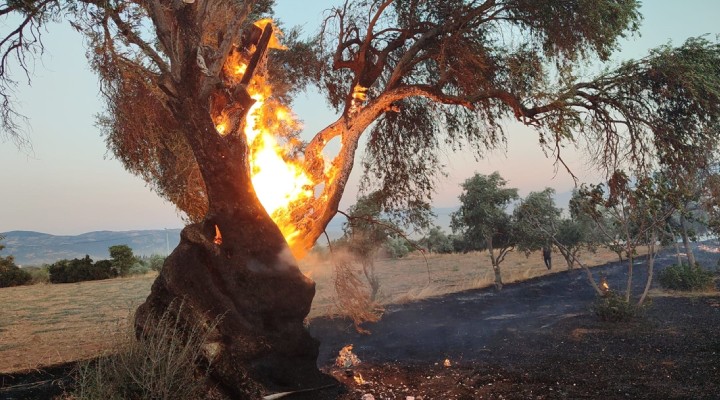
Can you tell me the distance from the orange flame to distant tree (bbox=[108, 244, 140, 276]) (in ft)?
115

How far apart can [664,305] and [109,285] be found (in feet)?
109

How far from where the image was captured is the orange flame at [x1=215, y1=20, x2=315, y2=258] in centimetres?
1006

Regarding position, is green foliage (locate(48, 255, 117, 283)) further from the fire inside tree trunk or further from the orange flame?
the fire inside tree trunk

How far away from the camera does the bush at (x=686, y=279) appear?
2056 cm

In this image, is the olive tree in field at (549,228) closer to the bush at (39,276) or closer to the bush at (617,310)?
the bush at (617,310)

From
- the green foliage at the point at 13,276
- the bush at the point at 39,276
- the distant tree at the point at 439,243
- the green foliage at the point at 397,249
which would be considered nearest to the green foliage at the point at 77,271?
the bush at the point at 39,276

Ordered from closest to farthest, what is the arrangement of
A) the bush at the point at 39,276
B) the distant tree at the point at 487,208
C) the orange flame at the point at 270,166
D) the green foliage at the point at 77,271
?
the orange flame at the point at 270,166
the distant tree at the point at 487,208
the green foliage at the point at 77,271
the bush at the point at 39,276

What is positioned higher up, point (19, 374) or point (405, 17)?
point (405, 17)

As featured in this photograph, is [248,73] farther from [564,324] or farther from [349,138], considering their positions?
[564,324]

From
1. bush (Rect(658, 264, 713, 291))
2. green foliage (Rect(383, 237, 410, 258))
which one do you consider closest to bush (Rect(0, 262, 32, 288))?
green foliage (Rect(383, 237, 410, 258))

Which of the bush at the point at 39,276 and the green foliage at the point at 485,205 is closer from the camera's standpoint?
the green foliage at the point at 485,205

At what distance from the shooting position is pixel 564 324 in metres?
15.2

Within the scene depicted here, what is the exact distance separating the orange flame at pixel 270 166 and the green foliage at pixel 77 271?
1349 inches

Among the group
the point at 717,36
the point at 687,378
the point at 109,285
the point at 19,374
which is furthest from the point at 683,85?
the point at 109,285
